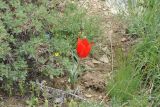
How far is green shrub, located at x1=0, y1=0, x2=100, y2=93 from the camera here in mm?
3162

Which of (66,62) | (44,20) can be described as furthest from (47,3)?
(66,62)

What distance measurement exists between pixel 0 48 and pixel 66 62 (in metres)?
0.53

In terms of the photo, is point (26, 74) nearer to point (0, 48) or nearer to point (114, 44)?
point (0, 48)

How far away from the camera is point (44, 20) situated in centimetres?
351

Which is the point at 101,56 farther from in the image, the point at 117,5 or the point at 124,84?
the point at 117,5

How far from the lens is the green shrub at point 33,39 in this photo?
316 cm

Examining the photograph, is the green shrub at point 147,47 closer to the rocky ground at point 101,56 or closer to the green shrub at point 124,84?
the green shrub at point 124,84

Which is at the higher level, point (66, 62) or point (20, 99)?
point (66, 62)

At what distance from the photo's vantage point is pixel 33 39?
329 centimetres

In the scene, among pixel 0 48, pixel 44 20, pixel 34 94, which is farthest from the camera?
pixel 44 20

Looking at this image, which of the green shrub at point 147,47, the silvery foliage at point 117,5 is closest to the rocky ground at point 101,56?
the silvery foliage at point 117,5

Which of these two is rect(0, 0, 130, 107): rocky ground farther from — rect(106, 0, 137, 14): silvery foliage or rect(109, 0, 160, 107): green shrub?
rect(109, 0, 160, 107): green shrub

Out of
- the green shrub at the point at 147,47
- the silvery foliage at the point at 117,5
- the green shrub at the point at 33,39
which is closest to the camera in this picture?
the green shrub at the point at 33,39

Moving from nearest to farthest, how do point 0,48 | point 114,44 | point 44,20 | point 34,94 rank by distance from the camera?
1. point 0,48
2. point 34,94
3. point 44,20
4. point 114,44
